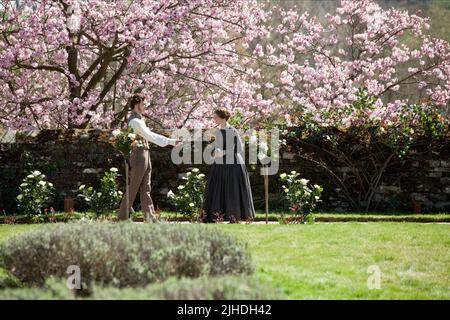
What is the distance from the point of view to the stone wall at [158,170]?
13.5 meters

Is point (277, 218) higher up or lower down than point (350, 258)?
higher up

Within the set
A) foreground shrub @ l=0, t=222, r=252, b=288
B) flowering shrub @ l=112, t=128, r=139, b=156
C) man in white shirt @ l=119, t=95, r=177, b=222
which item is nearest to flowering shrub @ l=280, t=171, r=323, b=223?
man in white shirt @ l=119, t=95, r=177, b=222

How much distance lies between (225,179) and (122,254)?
17.2ft

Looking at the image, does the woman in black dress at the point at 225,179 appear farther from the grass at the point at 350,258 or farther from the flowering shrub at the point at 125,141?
the flowering shrub at the point at 125,141

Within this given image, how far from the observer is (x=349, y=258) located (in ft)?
24.3

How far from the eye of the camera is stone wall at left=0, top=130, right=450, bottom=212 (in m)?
13.5

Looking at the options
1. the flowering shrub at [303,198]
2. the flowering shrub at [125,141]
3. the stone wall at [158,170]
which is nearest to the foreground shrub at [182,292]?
the flowering shrub at [125,141]

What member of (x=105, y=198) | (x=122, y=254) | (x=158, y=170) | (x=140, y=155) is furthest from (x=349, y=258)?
(x=158, y=170)

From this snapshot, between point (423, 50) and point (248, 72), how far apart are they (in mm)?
6429

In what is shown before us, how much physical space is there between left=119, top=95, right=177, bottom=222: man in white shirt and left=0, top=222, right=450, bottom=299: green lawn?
1.40 meters

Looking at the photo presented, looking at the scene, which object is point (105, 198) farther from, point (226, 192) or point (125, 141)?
point (125, 141)

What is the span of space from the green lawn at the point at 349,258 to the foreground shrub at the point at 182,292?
0.81 metres

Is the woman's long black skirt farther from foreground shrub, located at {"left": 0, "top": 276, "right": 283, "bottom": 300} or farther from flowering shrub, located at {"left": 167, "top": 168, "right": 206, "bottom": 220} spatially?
foreground shrub, located at {"left": 0, "top": 276, "right": 283, "bottom": 300}

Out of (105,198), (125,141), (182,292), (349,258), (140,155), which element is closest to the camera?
(182,292)
